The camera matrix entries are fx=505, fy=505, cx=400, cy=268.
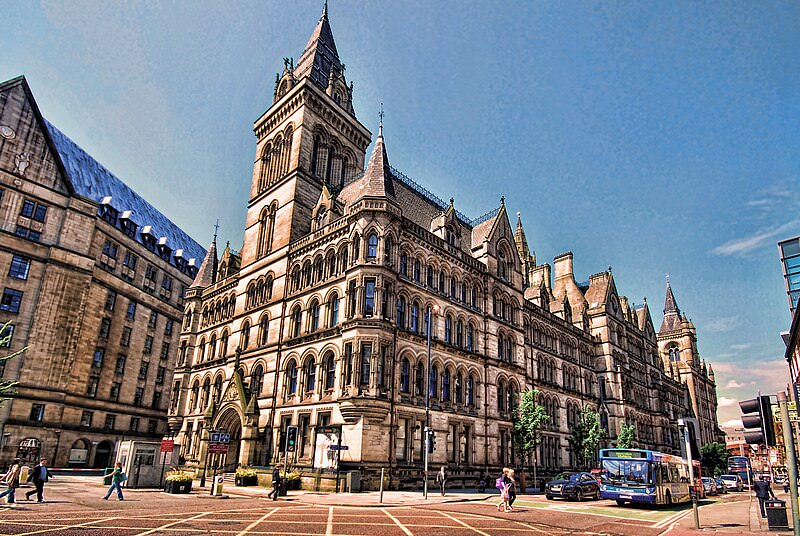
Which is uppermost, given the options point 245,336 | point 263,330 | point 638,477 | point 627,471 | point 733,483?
point 263,330

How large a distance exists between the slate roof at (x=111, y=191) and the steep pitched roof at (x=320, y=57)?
27.0 meters

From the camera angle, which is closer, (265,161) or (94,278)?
(265,161)

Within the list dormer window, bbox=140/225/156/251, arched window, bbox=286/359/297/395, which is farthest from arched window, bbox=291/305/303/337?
dormer window, bbox=140/225/156/251

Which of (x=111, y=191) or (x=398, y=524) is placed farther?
(x=111, y=191)

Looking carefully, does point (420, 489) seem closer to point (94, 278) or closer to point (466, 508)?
point (466, 508)

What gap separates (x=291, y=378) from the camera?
35.2 metres

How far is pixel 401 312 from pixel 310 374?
24.2 feet

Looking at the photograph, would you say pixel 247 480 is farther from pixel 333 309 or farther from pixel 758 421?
pixel 758 421

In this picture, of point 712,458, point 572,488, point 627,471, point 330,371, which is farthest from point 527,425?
point 712,458

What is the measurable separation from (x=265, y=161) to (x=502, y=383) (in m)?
28.9

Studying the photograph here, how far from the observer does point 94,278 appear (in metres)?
51.8

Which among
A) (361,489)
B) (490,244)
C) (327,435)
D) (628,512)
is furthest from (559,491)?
(490,244)

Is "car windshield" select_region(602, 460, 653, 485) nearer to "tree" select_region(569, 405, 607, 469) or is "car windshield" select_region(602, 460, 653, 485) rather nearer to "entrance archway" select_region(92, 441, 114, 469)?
"tree" select_region(569, 405, 607, 469)

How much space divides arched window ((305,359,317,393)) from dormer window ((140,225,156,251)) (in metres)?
39.9
